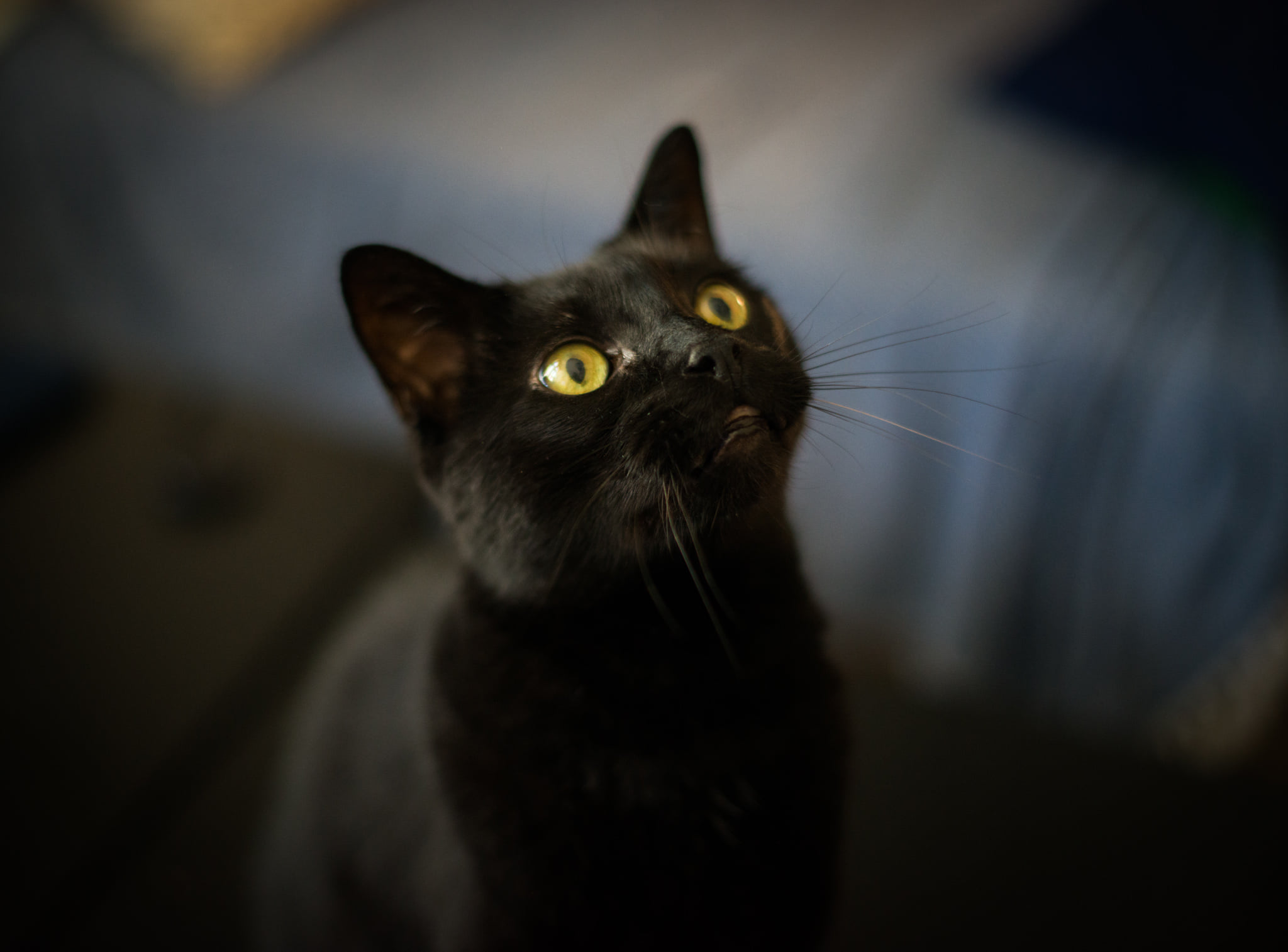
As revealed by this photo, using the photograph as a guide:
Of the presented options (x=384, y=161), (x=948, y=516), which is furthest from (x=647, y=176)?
(x=948, y=516)

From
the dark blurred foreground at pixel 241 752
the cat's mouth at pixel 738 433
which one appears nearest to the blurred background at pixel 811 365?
the dark blurred foreground at pixel 241 752

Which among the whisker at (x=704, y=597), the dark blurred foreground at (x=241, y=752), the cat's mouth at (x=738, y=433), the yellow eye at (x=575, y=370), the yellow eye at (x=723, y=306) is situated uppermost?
the yellow eye at (x=723, y=306)

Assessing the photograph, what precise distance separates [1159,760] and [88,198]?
1.43 m

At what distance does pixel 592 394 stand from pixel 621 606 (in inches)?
6.1

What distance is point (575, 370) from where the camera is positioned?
56 centimetres

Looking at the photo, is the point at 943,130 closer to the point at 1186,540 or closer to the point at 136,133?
the point at 1186,540

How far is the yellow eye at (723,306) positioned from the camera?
0.62 metres

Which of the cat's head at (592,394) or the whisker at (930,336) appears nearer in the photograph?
the cat's head at (592,394)

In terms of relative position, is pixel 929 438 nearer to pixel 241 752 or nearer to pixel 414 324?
pixel 414 324

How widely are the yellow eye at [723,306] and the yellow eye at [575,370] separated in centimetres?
10

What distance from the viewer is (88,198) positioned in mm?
872

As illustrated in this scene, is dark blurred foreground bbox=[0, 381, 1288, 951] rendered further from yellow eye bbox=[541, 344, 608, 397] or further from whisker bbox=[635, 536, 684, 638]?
yellow eye bbox=[541, 344, 608, 397]

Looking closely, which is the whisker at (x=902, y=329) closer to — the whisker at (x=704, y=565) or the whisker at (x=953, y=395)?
the whisker at (x=953, y=395)

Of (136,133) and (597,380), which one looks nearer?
(597,380)
